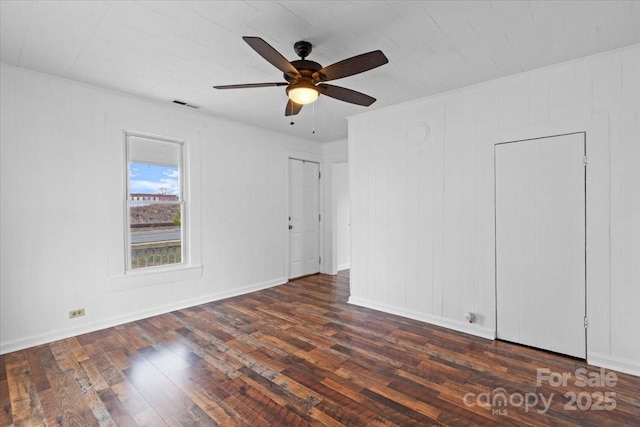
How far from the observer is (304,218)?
6.13m

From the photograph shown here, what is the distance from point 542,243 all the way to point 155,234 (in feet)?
14.7

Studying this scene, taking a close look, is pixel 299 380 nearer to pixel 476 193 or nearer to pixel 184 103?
pixel 476 193

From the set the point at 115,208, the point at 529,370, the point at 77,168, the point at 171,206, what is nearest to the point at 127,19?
the point at 77,168

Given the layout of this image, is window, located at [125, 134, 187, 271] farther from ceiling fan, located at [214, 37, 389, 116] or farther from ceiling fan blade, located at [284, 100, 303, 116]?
ceiling fan, located at [214, 37, 389, 116]

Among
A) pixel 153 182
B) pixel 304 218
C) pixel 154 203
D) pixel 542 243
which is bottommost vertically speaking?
pixel 542 243

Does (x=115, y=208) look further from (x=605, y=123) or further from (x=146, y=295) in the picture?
(x=605, y=123)

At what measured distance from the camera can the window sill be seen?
3.70 meters

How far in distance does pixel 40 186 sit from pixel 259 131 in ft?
9.71

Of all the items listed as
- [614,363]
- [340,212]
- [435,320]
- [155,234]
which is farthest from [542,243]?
[155,234]

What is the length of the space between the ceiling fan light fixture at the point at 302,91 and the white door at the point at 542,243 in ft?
6.86

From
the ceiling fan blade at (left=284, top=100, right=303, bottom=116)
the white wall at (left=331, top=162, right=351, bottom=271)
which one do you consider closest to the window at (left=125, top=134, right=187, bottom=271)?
the ceiling fan blade at (left=284, top=100, right=303, bottom=116)

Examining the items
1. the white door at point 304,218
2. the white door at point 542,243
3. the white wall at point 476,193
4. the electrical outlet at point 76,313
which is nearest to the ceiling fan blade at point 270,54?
the white wall at point 476,193

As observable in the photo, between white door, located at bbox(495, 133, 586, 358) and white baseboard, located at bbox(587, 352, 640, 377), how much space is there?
0.07 m

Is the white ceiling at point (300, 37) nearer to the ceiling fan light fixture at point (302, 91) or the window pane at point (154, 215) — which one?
the ceiling fan light fixture at point (302, 91)
